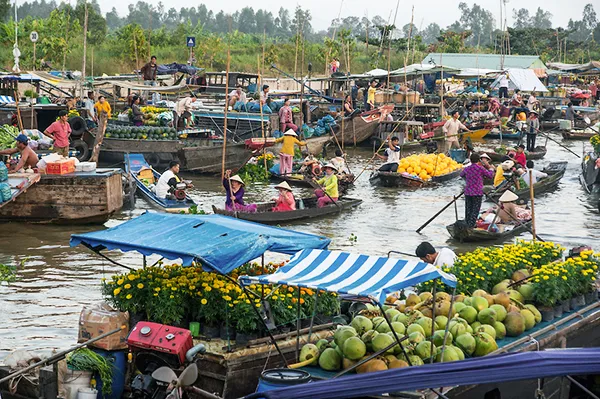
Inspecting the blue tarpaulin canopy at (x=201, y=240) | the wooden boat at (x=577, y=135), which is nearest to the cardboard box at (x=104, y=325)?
the blue tarpaulin canopy at (x=201, y=240)

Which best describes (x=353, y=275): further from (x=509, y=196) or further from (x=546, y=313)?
(x=509, y=196)

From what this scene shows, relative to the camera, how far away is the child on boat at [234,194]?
576 inches

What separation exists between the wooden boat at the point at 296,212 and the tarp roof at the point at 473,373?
971 cm

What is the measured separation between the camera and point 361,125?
91.4 ft

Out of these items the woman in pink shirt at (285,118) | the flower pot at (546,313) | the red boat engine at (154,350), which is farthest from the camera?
the woman in pink shirt at (285,118)

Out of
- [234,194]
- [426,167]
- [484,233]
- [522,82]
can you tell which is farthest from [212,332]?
[522,82]

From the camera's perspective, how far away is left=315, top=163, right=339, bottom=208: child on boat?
16673 millimetres

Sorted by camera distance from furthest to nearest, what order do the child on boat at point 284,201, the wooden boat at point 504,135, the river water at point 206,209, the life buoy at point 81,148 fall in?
the wooden boat at point 504,135
the life buoy at point 81,148
the child on boat at point 284,201
the river water at point 206,209

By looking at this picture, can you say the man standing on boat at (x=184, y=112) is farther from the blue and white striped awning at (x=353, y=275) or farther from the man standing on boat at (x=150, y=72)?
the blue and white striped awning at (x=353, y=275)

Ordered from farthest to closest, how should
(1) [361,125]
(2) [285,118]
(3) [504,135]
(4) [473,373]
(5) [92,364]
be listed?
(3) [504,135] < (1) [361,125] < (2) [285,118] < (5) [92,364] < (4) [473,373]

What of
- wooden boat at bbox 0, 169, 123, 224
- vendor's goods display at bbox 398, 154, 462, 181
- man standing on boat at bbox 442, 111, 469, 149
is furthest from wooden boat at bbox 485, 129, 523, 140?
wooden boat at bbox 0, 169, 123, 224

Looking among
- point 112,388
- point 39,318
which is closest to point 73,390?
point 112,388

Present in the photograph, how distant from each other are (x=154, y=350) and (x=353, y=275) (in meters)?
1.80

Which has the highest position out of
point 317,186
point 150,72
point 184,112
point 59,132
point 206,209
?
point 150,72
